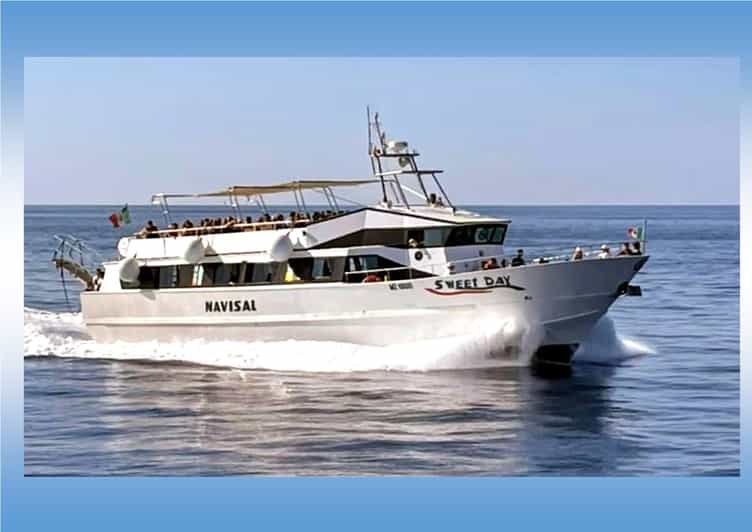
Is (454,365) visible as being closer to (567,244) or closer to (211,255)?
(211,255)

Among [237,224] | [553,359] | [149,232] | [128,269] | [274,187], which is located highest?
[274,187]

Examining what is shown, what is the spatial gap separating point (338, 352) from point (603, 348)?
4.45 metres

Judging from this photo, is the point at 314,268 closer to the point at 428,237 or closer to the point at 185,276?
the point at 428,237

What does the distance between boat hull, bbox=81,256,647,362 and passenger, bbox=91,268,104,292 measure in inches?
105

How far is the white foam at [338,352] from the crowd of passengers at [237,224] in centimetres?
193

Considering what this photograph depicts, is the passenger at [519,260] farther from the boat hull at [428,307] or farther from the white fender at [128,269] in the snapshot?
the white fender at [128,269]

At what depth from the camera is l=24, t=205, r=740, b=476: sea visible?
1698 cm

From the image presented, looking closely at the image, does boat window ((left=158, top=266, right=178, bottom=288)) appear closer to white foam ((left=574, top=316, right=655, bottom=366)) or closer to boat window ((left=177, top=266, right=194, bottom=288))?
boat window ((left=177, top=266, right=194, bottom=288))

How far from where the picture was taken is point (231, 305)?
2369 cm

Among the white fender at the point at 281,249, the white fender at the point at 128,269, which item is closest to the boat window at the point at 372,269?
the white fender at the point at 281,249

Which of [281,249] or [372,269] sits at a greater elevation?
[281,249]

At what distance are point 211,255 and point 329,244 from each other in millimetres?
2350

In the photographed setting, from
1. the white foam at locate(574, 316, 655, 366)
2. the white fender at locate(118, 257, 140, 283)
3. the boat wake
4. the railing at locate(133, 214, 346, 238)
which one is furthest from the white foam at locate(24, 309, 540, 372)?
the railing at locate(133, 214, 346, 238)

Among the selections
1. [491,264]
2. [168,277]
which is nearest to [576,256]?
[491,264]
